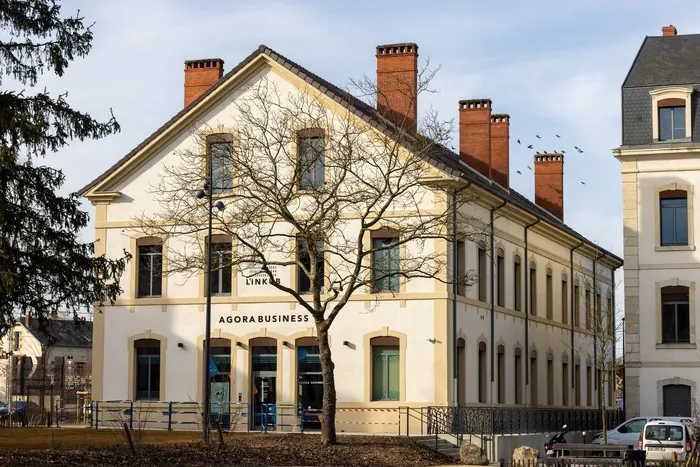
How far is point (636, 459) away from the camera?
26406mm

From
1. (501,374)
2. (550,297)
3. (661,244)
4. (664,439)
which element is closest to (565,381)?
(550,297)

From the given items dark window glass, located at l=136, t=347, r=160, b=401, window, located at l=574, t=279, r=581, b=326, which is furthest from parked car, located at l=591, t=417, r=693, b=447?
window, located at l=574, t=279, r=581, b=326

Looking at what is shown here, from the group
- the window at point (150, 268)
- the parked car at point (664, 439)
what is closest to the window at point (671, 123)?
the parked car at point (664, 439)

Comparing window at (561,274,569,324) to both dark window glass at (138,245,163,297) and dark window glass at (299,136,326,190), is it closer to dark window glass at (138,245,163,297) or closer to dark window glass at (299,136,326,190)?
dark window glass at (299,136,326,190)

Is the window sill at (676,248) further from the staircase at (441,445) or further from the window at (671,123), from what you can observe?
the staircase at (441,445)

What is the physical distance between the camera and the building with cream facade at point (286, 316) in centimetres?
3903

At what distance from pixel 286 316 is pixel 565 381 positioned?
19022 mm

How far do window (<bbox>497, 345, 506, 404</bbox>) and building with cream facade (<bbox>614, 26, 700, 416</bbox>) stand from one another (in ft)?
14.8

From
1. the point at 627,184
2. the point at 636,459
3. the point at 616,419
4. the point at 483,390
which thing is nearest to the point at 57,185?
the point at 636,459

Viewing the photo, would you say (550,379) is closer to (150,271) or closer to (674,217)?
(674,217)

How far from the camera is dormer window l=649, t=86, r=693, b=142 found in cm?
4369

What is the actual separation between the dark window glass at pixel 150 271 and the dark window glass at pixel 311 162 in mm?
6000

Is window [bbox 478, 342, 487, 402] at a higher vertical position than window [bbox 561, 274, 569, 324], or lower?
lower

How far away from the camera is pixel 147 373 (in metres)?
41.9
